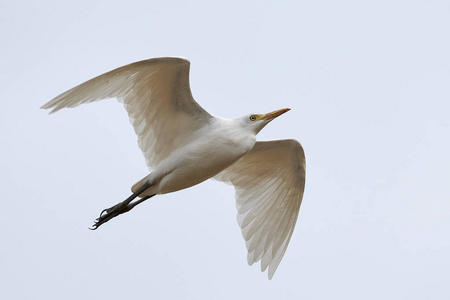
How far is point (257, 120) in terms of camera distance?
1778cm

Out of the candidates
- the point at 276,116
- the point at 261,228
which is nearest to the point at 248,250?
the point at 261,228

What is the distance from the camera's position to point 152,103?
17828mm

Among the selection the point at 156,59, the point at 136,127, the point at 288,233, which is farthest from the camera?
the point at 288,233

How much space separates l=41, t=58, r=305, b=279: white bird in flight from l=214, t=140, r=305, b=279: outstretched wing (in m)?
0.02

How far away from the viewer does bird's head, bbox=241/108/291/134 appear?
17.7 m

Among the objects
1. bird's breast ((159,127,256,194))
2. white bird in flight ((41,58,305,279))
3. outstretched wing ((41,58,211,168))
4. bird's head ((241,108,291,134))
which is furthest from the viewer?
bird's head ((241,108,291,134))

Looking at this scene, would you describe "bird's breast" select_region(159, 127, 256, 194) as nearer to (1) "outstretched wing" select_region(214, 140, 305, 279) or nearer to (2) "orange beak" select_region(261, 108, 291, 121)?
(2) "orange beak" select_region(261, 108, 291, 121)

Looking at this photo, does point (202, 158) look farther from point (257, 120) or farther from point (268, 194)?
point (268, 194)

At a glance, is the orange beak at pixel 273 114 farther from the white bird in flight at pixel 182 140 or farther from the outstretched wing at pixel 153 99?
the outstretched wing at pixel 153 99

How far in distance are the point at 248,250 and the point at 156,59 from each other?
469 cm

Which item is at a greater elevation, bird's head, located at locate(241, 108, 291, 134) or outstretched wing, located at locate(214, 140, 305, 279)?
bird's head, located at locate(241, 108, 291, 134)

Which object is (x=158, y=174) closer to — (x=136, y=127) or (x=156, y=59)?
(x=136, y=127)

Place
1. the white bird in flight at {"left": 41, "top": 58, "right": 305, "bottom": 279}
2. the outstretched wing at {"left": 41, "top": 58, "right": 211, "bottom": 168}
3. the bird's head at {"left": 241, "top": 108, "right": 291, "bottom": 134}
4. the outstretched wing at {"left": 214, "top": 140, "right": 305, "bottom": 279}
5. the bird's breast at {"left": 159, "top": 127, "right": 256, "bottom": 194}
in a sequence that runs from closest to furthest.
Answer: the outstretched wing at {"left": 41, "top": 58, "right": 211, "bottom": 168} < the white bird in flight at {"left": 41, "top": 58, "right": 305, "bottom": 279} < the bird's breast at {"left": 159, "top": 127, "right": 256, "bottom": 194} < the bird's head at {"left": 241, "top": 108, "right": 291, "bottom": 134} < the outstretched wing at {"left": 214, "top": 140, "right": 305, "bottom": 279}

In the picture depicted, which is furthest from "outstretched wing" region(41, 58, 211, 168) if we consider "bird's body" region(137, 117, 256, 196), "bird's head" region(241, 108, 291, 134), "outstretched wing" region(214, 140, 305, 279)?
"outstretched wing" region(214, 140, 305, 279)
